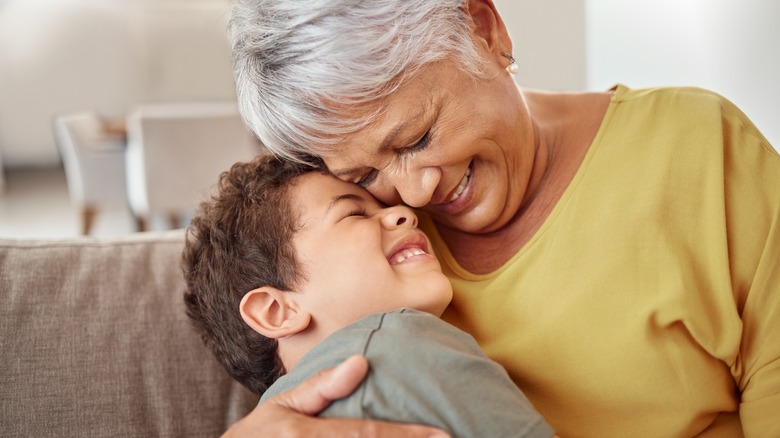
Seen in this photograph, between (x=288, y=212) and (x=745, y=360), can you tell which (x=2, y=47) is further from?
(x=745, y=360)

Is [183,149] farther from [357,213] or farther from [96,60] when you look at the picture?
[96,60]

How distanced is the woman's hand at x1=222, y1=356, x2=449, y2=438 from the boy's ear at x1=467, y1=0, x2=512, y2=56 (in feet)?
2.36

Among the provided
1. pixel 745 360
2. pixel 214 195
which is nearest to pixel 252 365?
pixel 214 195

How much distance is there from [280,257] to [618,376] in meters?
0.64

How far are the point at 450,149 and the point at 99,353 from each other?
0.84 m

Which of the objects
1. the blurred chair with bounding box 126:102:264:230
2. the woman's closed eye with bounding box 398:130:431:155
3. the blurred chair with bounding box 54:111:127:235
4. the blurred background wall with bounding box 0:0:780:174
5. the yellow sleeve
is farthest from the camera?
the blurred background wall with bounding box 0:0:780:174

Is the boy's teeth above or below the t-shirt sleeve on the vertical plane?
above

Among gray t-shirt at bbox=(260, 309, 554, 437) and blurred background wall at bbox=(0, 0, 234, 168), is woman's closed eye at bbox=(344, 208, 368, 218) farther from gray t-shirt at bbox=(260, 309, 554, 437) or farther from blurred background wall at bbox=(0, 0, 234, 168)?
blurred background wall at bbox=(0, 0, 234, 168)

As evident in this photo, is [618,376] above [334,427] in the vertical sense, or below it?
below

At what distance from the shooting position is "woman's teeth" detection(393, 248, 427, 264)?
58.3 inches

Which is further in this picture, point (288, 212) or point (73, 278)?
point (73, 278)

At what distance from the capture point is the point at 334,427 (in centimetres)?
112

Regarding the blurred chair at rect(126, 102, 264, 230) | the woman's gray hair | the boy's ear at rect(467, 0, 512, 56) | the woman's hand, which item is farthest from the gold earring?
the blurred chair at rect(126, 102, 264, 230)

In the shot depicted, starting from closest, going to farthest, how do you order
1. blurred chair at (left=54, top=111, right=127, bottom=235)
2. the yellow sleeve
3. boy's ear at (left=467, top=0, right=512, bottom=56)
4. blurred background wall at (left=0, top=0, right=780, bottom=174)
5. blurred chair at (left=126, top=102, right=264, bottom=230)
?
1. the yellow sleeve
2. boy's ear at (left=467, top=0, right=512, bottom=56)
3. blurred chair at (left=126, top=102, right=264, bottom=230)
4. blurred chair at (left=54, top=111, right=127, bottom=235)
5. blurred background wall at (left=0, top=0, right=780, bottom=174)
